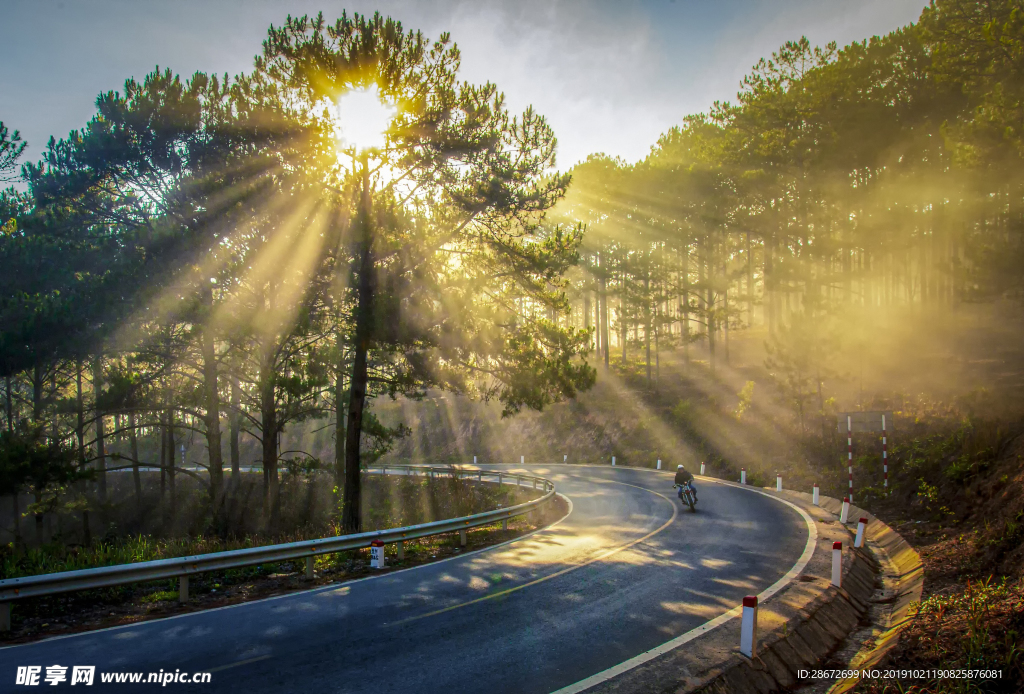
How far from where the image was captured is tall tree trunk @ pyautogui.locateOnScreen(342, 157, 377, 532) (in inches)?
599

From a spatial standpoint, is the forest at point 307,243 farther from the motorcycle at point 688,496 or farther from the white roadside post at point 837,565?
the white roadside post at point 837,565

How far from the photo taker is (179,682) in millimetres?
5582

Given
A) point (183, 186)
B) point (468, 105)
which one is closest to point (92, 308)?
point (183, 186)

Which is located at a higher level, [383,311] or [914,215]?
[914,215]

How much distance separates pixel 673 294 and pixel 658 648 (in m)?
35.6

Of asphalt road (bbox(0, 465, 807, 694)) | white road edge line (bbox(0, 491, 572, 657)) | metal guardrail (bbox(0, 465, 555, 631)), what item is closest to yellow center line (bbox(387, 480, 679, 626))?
asphalt road (bbox(0, 465, 807, 694))

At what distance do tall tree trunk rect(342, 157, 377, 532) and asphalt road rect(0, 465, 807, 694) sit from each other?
16.1 ft

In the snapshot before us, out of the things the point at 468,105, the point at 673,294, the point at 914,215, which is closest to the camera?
the point at 468,105

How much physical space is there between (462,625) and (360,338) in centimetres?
963

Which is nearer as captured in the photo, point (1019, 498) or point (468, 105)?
point (1019, 498)

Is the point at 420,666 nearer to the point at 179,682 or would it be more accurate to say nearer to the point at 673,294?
the point at 179,682

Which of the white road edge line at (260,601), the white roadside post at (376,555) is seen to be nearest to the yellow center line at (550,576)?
the white road edge line at (260,601)

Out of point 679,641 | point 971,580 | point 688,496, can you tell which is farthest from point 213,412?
point 971,580

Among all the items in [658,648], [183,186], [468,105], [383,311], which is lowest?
[658,648]
